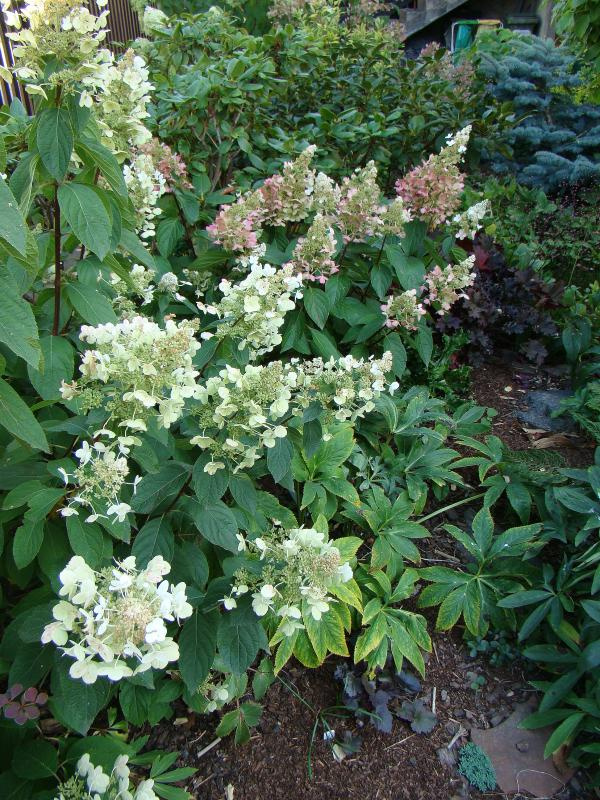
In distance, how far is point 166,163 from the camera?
2.83 meters

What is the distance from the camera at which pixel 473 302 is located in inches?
131

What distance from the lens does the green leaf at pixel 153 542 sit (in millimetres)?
1511

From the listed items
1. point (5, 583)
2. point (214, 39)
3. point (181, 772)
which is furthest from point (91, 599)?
point (214, 39)

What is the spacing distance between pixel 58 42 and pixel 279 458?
1091 millimetres

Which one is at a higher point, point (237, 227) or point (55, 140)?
point (55, 140)

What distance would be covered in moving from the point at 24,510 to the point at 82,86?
1063 mm

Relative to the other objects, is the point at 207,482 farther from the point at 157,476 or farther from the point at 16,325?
the point at 16,325

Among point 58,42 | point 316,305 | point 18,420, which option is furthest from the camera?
point 316,305

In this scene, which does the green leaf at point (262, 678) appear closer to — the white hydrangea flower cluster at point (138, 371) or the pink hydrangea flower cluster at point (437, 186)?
the white hydrangea flower cluster at point (138, 371)

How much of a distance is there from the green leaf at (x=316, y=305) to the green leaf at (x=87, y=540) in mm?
1424

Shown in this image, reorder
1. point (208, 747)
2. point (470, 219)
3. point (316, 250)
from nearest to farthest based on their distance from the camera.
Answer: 1. point (208, 747)
2. point (316, 250)
3. point (470, 219)

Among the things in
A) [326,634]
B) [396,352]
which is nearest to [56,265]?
[326,634]

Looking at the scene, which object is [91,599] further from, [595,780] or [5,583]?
[595,780]

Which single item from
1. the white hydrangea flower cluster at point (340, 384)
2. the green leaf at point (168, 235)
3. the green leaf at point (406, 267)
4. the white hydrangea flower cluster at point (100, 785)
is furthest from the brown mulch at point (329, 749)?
the green leaf at point (168, 235)
